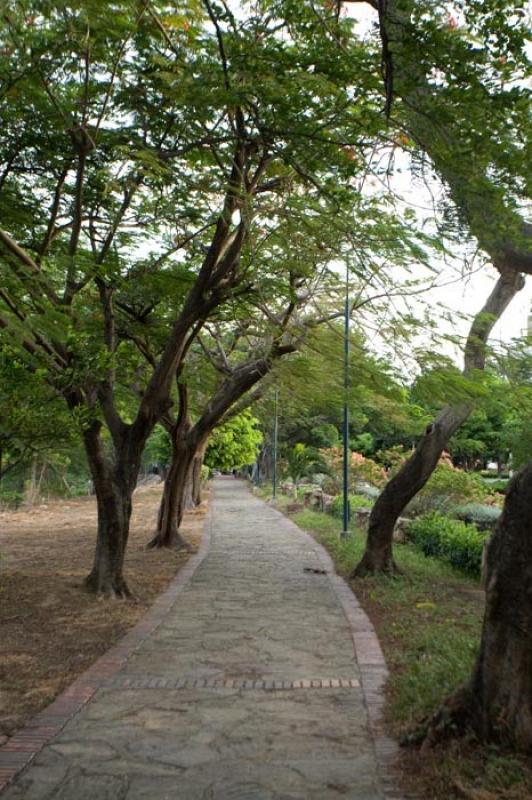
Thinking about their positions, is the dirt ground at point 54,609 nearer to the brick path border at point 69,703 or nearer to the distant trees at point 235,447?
the brick path border at point 69,703

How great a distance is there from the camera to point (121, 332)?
12.0 m

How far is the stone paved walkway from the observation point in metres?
4.02

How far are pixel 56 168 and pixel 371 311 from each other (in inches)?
189

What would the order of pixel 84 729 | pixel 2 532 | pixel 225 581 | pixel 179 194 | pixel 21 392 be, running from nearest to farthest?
pixel 84 729, pixel 21 392, pixel 179 194, pixel 225 581, pixel 2 532

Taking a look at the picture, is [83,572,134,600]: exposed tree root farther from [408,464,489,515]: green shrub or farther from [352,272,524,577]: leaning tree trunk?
[408,464,489,515]: green shrub

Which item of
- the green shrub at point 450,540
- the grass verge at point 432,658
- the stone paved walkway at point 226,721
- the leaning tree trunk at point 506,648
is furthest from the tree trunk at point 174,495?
the leaning tree trunk at point 506,648

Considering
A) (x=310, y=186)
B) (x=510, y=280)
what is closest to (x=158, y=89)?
(x=310, y=186)

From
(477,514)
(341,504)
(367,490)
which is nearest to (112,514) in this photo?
(477,514)

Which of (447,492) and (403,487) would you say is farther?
(447,492)

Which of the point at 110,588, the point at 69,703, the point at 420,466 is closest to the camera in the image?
the point at 69,703

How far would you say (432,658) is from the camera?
6188 millimetres

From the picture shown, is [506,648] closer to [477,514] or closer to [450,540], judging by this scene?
[450,540]

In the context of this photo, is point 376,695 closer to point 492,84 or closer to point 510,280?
point 492,84

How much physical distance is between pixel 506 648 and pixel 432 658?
2.10 meters
